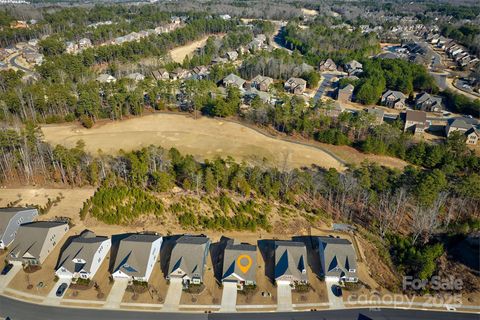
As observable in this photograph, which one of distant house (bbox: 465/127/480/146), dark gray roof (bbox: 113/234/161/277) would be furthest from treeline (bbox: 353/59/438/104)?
dark gray roof (bbox: 113/234/161/277)

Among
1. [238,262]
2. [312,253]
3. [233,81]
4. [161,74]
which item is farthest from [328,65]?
[238,262]

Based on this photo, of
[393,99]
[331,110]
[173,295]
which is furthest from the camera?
[393,99]

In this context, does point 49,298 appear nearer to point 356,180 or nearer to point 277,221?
point 277,221

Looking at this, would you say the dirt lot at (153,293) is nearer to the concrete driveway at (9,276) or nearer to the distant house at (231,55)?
the concrete driveway at (9,276)

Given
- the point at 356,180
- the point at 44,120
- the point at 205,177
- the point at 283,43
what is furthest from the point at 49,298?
the point at 283,43

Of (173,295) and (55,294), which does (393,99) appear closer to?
(173,295)

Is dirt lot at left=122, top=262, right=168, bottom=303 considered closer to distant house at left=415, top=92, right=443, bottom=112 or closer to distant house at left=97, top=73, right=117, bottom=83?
distant house at left=97, top=73, right=117, bottom=83
